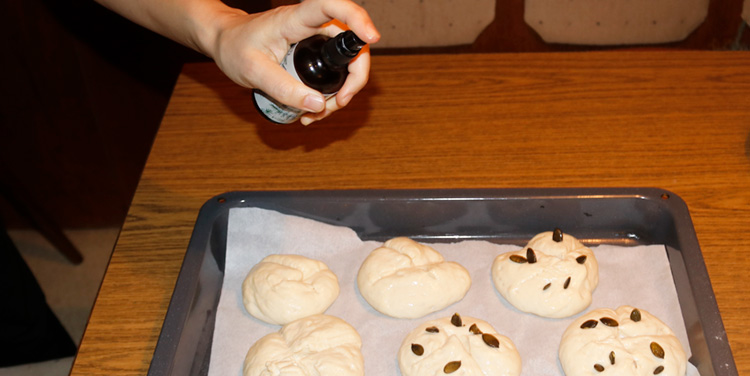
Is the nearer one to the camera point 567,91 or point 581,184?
point 581,184

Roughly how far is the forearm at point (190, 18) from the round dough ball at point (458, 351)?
0.64 m

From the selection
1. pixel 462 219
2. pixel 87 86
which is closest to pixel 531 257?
pixel 462 219

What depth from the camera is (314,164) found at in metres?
1.44

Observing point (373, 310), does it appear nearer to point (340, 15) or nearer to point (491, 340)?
point (491, 340)

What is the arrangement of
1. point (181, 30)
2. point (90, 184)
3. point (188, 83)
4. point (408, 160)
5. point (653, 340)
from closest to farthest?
1. point (653, 340)
2. point (181, 30)
3. point (408, 160)
4. point (188, 83)
5. point (90, 184)

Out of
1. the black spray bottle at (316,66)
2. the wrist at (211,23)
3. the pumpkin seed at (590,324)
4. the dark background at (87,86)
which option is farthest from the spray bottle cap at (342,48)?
the dark background at (87,86)

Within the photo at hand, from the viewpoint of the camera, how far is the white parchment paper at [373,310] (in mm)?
1146

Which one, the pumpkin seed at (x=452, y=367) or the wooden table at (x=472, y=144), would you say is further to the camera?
the wooden table at (x=472, y=144)

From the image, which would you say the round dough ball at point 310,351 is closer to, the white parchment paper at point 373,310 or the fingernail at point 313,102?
the white parchment paper at point 373,310

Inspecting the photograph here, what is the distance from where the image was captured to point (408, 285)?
1208 mm

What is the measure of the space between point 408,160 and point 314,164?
0.21 m

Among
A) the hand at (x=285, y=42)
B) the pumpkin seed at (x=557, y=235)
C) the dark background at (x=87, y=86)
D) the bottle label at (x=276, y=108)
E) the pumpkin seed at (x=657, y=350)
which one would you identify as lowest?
the dark background at (x=87, y=86)

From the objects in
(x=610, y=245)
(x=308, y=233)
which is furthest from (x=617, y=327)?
(x=308, y=233)

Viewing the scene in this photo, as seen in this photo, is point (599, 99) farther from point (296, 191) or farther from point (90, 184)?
point (90, 184)
